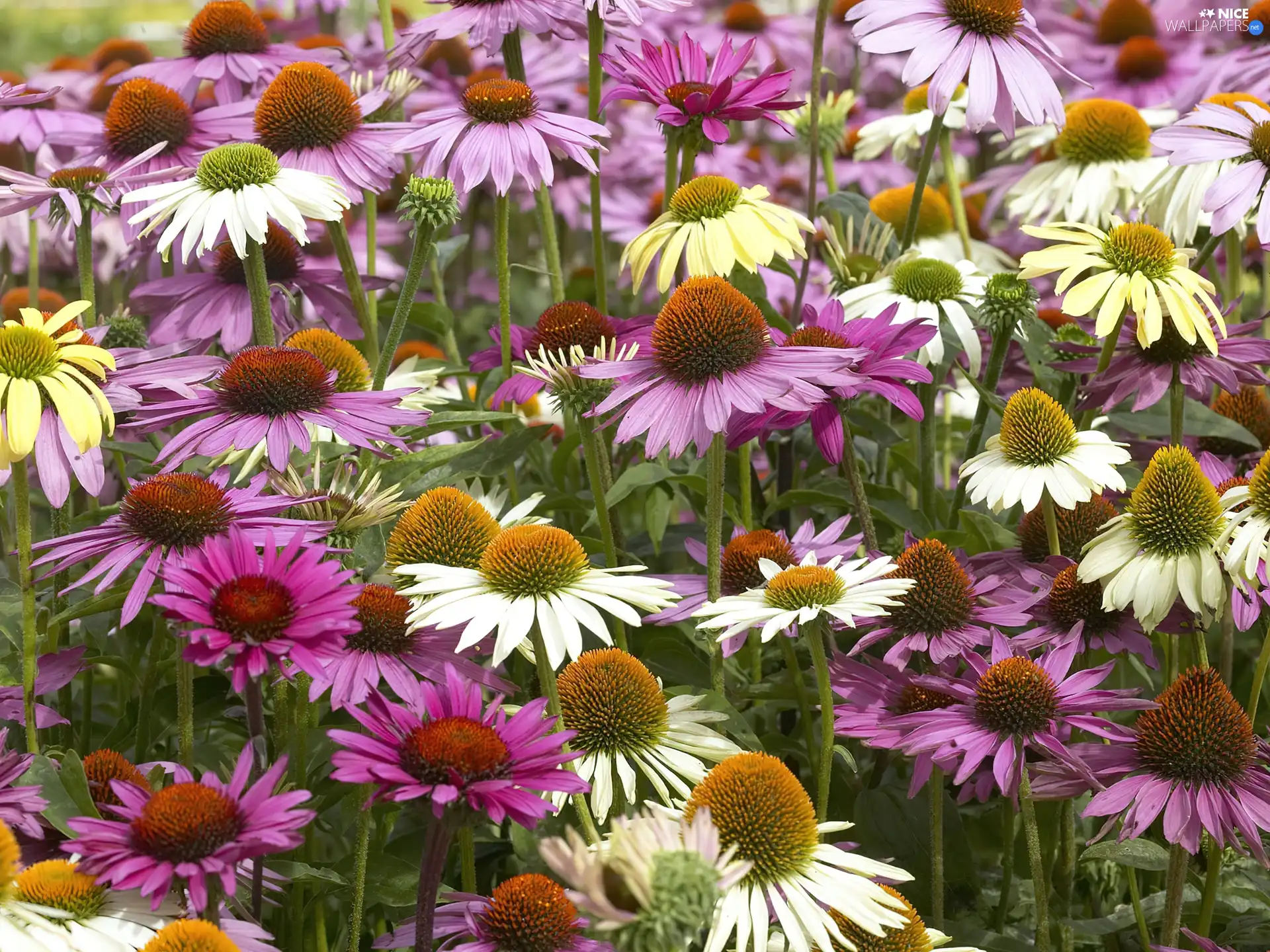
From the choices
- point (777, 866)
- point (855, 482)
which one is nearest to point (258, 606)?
point (777, 866)

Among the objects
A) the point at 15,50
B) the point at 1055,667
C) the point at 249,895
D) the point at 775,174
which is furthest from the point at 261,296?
the point at 15,50

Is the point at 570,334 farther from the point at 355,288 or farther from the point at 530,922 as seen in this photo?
the point at 530,922

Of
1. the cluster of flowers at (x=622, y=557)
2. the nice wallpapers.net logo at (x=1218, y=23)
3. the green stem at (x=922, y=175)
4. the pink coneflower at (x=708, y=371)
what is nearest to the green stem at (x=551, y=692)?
the cluster of flowers at (x=622, y=557)

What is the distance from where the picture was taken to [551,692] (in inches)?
52.7

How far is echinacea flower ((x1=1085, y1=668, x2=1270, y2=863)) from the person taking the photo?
1.37 m

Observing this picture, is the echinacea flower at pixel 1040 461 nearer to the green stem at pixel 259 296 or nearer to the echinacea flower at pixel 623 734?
the echinacea flower at pixel 623 734

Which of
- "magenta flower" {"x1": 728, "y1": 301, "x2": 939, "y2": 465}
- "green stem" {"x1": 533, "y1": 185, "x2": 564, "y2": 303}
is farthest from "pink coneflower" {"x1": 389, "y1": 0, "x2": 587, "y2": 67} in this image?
"magenta flower" {"x1": 728, "y1": 301, "x2": 939, "y2": 465}

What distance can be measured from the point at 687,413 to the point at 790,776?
0.43m

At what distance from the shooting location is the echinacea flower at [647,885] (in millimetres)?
997

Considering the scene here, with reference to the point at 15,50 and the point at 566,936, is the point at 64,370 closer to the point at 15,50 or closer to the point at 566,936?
the point at 566,936

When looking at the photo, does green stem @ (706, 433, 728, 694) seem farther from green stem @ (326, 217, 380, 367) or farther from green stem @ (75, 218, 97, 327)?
green stem @ (75, 218, 97, 327)

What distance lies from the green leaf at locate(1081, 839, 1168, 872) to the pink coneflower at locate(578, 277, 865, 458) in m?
0.57

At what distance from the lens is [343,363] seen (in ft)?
6.01

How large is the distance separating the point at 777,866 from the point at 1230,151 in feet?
4.08
